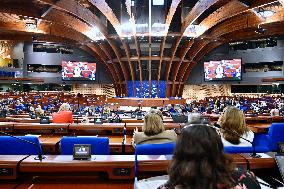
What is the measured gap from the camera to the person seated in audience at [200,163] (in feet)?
5.23

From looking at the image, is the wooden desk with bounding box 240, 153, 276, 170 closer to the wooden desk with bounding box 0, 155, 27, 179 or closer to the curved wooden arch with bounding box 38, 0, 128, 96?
the wooden desk with bounding box 0, 155, 27, 179

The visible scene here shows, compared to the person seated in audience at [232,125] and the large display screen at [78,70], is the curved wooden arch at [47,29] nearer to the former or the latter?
the large display screen at [78,70]

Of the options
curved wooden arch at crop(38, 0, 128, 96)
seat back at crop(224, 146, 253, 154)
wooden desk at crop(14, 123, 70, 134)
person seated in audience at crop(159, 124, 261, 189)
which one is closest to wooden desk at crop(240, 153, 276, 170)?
seat back at crop(224, 146, 253, 154)

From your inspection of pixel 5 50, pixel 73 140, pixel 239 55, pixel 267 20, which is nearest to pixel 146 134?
pixel 73 140

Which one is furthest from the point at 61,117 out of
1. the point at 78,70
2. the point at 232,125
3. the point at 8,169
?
the point at 78,70

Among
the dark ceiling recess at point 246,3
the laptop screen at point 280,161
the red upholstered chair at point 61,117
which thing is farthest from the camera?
the dark ceiling recess at point 246,3

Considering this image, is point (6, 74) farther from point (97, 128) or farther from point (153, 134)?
point (153, 134)

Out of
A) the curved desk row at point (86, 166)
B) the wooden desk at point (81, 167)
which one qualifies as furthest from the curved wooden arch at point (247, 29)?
the wooden desk at point (81, 167)

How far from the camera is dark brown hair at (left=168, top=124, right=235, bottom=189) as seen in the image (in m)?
1.59

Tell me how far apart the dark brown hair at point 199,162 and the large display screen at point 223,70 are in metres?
25.0

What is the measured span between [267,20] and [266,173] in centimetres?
1428

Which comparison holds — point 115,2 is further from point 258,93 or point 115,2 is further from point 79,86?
point 258,93

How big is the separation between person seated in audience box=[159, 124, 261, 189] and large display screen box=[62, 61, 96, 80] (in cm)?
2638

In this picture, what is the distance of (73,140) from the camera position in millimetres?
3115
